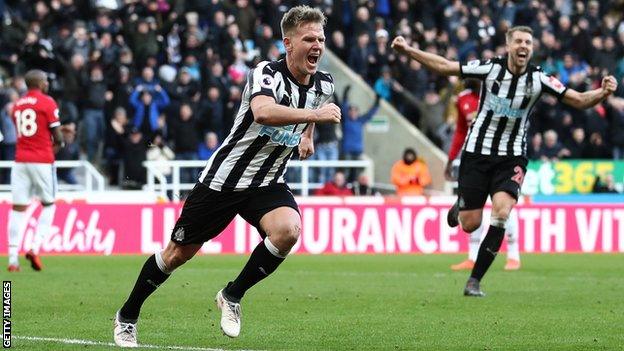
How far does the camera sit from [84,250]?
2106 centimetres

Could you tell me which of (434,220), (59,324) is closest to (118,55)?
(434,220)

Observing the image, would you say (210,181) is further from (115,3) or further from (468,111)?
(115,3)

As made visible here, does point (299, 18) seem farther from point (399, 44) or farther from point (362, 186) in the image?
point (362, 186)

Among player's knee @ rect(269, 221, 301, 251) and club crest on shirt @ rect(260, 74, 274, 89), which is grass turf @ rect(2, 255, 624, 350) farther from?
club crest on shirt @ rect(260, 74, 274, 89)

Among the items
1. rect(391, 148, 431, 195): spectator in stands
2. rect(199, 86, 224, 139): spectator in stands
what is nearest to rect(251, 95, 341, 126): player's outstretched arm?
rect(199, 86, 224, 139): spectator in stands

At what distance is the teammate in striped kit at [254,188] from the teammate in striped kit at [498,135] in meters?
4.23

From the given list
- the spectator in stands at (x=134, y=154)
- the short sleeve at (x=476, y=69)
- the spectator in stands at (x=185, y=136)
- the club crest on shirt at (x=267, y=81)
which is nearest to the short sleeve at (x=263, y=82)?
the club crest on shirt at (x=267, y=81)

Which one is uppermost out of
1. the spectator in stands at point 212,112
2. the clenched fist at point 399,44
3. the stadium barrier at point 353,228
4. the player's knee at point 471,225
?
the clenched fist at point 399,44

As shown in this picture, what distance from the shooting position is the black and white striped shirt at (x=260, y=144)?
8969 millimetres

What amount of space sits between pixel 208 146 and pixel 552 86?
38.2 ft

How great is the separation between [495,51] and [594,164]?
377cm

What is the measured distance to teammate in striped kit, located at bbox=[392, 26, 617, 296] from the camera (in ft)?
43.4

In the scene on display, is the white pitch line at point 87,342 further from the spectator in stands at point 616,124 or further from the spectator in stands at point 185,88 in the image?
the spectator in stands at point 616,124

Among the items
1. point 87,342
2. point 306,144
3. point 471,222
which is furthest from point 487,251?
point 87,342
